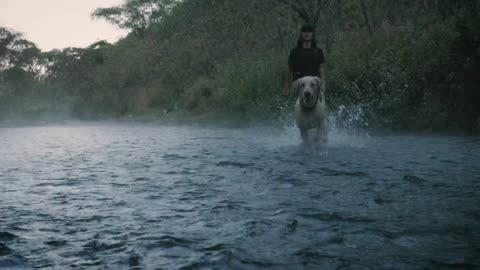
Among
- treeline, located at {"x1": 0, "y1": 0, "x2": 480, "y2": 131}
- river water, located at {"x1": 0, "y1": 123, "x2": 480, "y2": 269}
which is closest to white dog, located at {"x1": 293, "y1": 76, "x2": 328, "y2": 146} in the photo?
river water, located at {"x1": 0, "y1": 123, "x2": 480, "y2": 269}

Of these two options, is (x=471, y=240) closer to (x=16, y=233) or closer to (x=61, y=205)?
(x=16, y=233)

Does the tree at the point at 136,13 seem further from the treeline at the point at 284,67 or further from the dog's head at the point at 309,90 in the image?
the dog's head at the point at 309,90

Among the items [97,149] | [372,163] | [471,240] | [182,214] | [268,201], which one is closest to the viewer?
[471,240]

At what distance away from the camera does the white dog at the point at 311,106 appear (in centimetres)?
877

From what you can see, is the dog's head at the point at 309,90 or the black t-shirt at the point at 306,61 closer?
the dog's head at the point at 309,90

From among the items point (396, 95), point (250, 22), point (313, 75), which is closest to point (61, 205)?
point (313, 75)

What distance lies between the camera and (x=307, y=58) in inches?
374

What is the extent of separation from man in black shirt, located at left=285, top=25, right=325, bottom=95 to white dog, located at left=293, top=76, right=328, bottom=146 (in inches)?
24.2

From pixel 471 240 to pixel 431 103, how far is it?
380 inches

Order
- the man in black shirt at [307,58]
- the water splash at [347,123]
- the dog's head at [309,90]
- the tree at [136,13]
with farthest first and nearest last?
the tree at [136,13] < the water splash at [347,123] < the man in black shirt at [307,58] < the dog's head at [309,90]

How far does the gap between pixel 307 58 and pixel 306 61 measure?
0.06 m

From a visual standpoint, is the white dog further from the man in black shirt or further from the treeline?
the treeline

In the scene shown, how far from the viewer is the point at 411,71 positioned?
12773 millimetres

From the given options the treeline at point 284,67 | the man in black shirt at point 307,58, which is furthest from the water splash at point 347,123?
the man in black shirt at point 307,58
